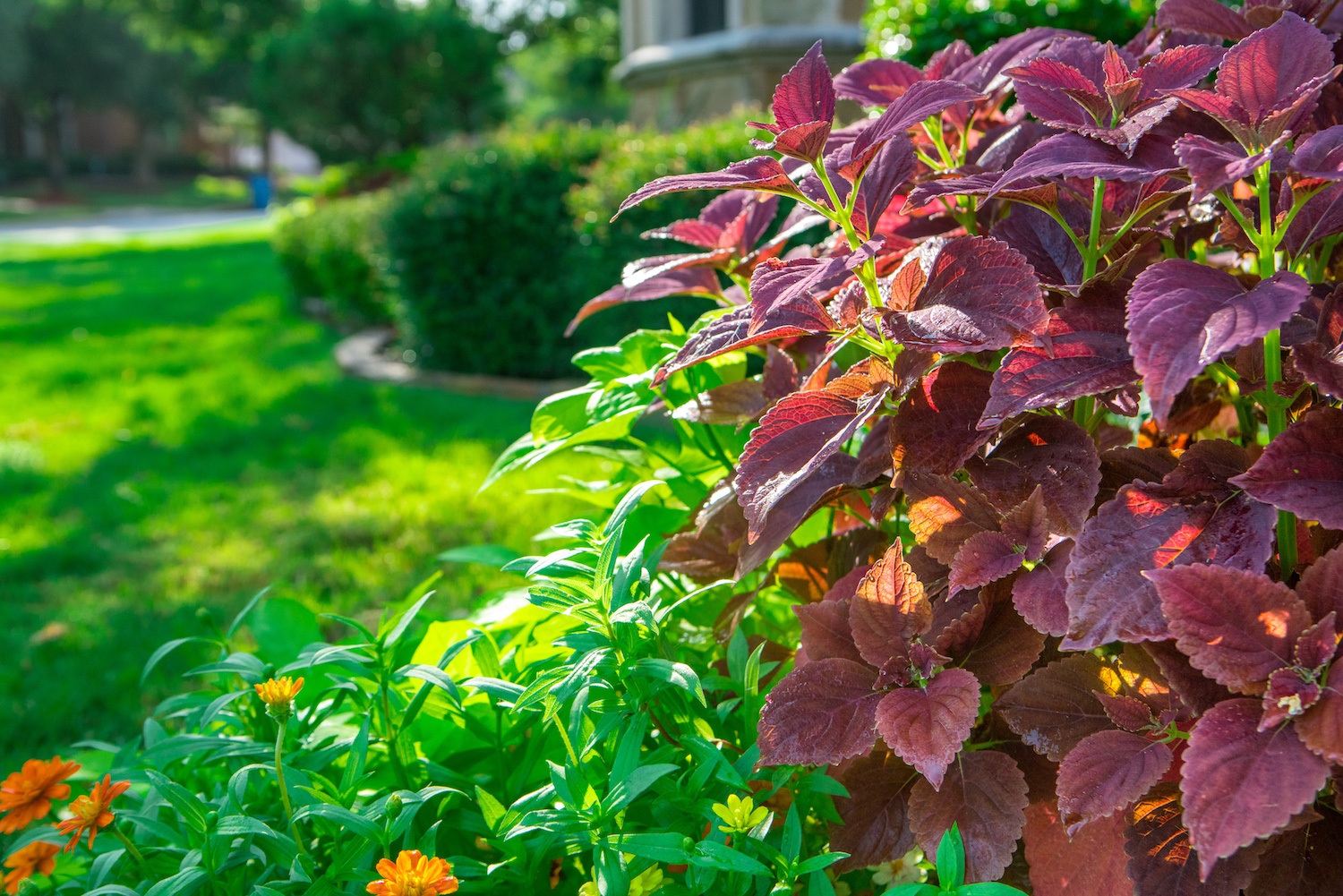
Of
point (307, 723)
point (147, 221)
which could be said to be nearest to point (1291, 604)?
point (307, 723)

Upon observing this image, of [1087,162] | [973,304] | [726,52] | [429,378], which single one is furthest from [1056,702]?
[726,52]

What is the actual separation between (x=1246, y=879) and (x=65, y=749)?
235 centimetres

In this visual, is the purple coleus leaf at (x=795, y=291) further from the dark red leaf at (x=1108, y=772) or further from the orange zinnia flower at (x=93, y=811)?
the orange zinnia flower at (x=93, y=811)

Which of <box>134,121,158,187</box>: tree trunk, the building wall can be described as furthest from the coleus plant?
<box>134,121,158,187</box>: tree trunk

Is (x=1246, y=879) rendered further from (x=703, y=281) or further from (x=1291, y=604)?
(x=703, y=281)

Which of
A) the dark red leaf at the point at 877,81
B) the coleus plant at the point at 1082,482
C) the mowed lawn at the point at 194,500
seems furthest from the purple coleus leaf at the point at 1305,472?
the mowed lawn at the point at 194,500

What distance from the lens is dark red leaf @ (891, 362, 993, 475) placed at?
103 cm

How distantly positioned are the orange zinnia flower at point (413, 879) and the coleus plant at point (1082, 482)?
13.3 inches

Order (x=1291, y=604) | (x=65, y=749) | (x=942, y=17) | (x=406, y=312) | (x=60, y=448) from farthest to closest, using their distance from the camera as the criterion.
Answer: (x=406, y=312) < (x=60, y=448) < (x=942, y=17) < (x=65, y=749) < (x=1291, y=604)

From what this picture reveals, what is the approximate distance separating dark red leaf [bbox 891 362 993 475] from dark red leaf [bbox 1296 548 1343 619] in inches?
12.1

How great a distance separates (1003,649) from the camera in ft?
3.48

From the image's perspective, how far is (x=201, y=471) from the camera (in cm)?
448

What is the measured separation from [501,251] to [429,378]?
0.89 meters

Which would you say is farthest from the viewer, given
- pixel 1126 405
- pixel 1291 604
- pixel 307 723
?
pixel 307 723
